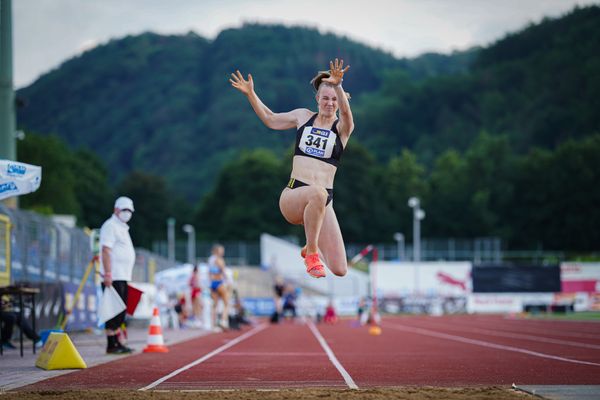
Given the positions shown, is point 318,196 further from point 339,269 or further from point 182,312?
point 182,312

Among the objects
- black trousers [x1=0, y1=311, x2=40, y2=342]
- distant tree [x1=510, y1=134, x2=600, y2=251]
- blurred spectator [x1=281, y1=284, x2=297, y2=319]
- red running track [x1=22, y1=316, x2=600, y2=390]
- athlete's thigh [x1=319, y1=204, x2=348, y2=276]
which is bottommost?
blurred spectator [x1=281, y1=284, x2=297, y2=319]

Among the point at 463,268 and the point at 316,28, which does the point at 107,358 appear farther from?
the point at 316,28

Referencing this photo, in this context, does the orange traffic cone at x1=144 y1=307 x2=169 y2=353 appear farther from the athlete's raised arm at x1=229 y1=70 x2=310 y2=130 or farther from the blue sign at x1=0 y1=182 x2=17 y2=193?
the athlete's raised arm at x1=229 y1=70 x2=310 y2=130

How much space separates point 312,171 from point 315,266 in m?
1.04

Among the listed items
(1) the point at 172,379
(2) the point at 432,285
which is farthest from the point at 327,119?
(2) the point at 432,285

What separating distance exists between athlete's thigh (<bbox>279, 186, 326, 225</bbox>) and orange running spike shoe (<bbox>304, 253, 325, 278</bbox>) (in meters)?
0.45

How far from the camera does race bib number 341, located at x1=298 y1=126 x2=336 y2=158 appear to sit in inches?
392

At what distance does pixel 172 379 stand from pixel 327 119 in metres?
3.29

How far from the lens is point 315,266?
379 inches

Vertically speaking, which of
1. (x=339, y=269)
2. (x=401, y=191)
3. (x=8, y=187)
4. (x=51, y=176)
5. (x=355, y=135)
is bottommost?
(x=339, y=269)

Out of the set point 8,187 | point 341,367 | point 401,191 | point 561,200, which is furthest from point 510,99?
point 8,187

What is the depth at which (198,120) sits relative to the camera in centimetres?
15388

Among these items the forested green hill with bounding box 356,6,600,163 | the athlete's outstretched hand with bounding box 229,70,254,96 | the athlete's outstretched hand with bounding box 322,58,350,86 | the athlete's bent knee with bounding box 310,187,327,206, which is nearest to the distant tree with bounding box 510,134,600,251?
the forested green hill with bounding box 356,6,600,163

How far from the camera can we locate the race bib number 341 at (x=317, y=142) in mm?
9969
